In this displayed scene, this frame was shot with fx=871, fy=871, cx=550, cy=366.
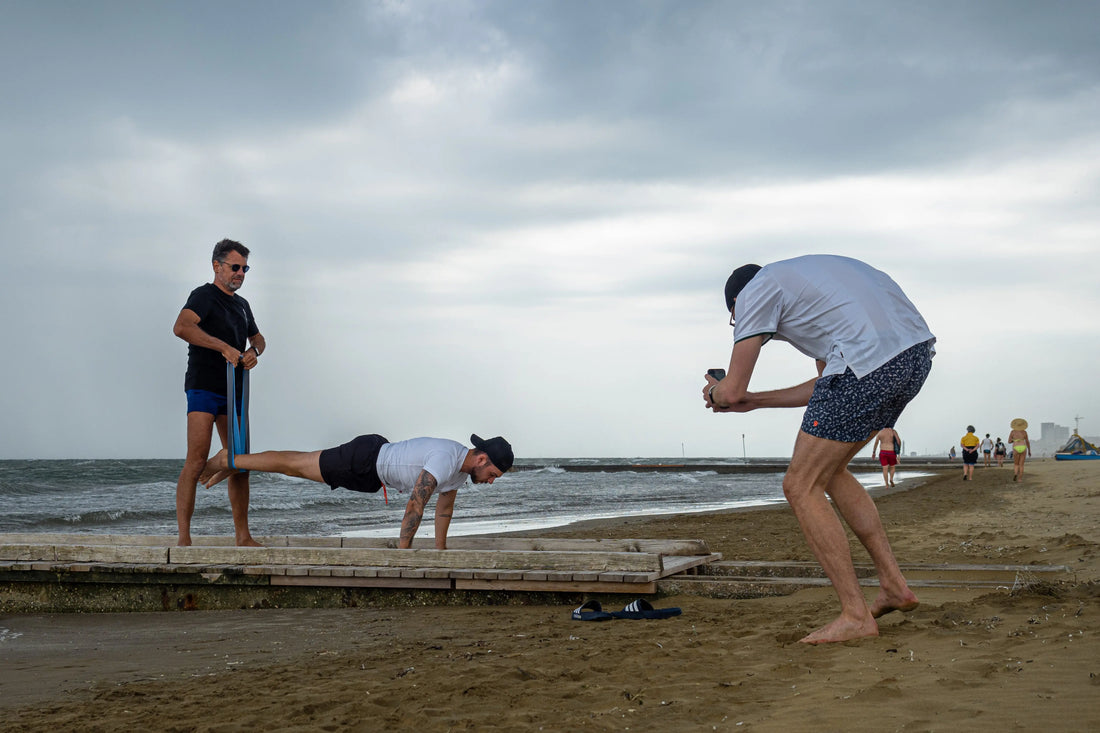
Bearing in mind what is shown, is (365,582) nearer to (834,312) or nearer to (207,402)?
(207,402)

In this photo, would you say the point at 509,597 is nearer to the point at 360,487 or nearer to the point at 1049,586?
the point at 360,487

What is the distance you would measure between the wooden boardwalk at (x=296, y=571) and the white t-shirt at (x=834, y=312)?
2.23 meters

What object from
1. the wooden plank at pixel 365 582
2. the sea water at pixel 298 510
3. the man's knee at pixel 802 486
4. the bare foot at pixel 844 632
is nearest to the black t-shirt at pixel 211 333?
the wooden plank at pixel 365 582

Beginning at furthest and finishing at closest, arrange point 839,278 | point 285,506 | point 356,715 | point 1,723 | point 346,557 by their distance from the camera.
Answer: point 285,506 < point 346,557 < point 839,278 < point 1,723 < point 356,715

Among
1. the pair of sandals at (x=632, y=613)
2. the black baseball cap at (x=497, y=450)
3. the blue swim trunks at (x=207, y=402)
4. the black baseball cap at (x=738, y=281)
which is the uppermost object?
the black baseball cap at (x=738, y=281)

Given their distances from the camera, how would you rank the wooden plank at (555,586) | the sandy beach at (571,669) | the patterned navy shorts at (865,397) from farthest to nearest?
the wooden plank at (555,586) < the patterned navy shorts at (865,397) < the sandy beach at (571,669)

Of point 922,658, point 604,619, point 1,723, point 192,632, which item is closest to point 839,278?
point 922,658

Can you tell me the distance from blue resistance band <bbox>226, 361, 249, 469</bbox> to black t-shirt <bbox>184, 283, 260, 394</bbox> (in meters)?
0.08

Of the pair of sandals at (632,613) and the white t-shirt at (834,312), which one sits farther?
the pair of sandals at (632,613)

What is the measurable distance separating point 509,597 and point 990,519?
9296 millimetres

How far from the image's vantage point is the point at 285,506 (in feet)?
74.7

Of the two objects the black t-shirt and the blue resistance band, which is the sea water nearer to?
the blue resistance band

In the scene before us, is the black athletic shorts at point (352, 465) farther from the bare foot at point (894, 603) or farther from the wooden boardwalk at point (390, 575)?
the bare foot at point (894, 603)

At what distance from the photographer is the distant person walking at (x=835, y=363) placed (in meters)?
3.63
